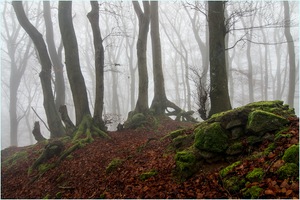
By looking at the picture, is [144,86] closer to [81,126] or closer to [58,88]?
[81,126]

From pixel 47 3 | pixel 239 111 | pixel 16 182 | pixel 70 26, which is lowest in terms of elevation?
pixel 16 182

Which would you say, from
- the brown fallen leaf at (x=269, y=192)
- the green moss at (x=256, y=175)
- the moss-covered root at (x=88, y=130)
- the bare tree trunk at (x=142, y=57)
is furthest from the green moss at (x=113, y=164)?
the bare tree trunk at (x=142, y=57)

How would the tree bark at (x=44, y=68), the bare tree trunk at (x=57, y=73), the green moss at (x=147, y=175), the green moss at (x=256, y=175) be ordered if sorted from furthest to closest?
the bare tree trunk at (x=57, y=73) → the tree bark at (x=44, y=68) → the green moss at (x=147, y=175) → the green moss at (x=256, y=175)

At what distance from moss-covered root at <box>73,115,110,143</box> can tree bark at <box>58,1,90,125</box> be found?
1.17 feet

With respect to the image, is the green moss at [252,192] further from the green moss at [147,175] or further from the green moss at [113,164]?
the green moss at [113,164]

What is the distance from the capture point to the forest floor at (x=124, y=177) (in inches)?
144

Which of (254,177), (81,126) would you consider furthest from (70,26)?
(254,177)

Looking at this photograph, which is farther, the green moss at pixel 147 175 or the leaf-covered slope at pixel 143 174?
the green moss at pixel 147 175

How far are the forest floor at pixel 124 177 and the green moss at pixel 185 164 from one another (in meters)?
0.17

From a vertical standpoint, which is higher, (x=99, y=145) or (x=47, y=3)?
(x=47, y=3)

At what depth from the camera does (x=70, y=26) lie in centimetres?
973

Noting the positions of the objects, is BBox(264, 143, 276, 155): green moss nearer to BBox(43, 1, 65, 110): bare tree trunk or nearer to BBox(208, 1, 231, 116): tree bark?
BBox(208, 1, 231, 116): tree bark

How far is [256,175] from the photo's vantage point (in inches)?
132

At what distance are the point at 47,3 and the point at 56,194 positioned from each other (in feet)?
48.2
